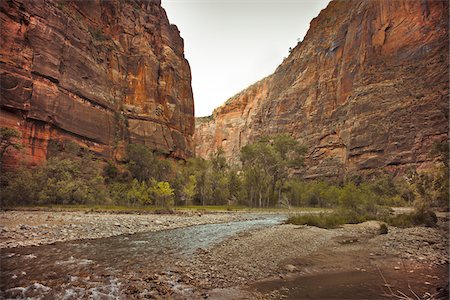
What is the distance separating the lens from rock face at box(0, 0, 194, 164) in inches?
1747

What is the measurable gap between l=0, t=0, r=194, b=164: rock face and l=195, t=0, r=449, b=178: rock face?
48.4 metres

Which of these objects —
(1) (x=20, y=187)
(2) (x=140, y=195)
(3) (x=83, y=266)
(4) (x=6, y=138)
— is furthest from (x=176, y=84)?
(3) (x=83, y=266)

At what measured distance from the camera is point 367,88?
8500 cm

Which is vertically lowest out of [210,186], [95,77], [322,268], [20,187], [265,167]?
[322,268]

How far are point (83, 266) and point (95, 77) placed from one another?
200 ft

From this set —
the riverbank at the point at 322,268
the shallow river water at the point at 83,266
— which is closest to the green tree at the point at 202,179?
the riverbank at the point at 322,268

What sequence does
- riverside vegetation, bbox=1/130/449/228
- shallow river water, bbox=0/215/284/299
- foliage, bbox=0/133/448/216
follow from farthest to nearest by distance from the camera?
foliage, bbox=0/133/448/216, riverside vegetation, bbox=1/130/449/228, shallow river water, bbox=0/215/284/299

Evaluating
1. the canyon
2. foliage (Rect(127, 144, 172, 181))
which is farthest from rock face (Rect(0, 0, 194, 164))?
foliage (Rect(127, 144, 172, 181))

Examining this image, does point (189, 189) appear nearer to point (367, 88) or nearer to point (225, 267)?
point (225, 267)

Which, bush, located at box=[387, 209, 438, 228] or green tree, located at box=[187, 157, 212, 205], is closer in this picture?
bush, located at box=[387, 209, 438, 228]

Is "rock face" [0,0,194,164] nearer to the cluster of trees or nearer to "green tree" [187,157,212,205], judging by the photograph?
the cluster of trees

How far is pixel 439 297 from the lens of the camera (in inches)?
219

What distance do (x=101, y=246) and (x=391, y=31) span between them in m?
103

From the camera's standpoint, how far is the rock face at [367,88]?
2808 inches
